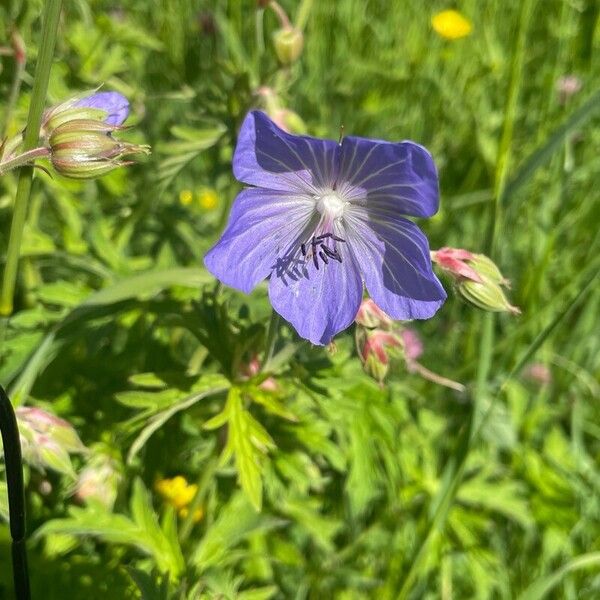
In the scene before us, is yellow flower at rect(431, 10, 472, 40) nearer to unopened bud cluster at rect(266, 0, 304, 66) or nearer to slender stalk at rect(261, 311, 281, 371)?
unopened bud cluster at rect(266, 0, 304, 66)

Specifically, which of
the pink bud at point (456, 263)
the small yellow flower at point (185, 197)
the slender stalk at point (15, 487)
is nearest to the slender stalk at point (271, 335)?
the pink bud at point (456, 263)

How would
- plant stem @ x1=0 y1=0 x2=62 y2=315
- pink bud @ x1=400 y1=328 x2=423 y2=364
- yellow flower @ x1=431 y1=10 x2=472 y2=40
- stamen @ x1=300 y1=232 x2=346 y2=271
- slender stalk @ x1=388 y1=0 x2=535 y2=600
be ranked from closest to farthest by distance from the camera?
1. plant stem @ x1=0 y1=0 x2=62 y2=315
2. stamen @ x1=300 y1=232 x2=346 y2=271
3. slender stalk @ x1=388 y1=0 x2=535 y2=600
4. pink bud @ x1=400 y1=328 x2=423 y2=364
5. yellow flower @ x1=431 y1=10 x2=472 y2=40

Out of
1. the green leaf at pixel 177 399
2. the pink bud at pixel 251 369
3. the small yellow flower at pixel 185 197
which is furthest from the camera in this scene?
the small yellow flower at pixel 185 197

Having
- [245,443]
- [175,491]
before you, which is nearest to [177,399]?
[245,443]

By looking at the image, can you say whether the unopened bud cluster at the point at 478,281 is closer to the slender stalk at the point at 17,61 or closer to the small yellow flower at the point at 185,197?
the slender stalk at the point at 17,61

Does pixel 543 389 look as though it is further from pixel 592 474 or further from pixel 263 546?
pixel 263 546

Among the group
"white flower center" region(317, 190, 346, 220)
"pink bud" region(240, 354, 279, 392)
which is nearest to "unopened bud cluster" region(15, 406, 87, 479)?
"pink bud" region(240, 354, 279, 392)

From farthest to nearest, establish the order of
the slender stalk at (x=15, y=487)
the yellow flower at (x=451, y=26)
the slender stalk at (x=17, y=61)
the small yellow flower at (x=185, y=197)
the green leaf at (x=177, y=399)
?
the yellow flower at (x=451, y=26)
the small yellow flower at (x=185, y=197)
the slender stalk at (x=17, y=61)
the green leaf at (x=177, y=399)
the slender stalk at (x=15, y=487)

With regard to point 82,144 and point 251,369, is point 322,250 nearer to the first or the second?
point 251,369
